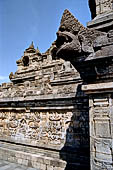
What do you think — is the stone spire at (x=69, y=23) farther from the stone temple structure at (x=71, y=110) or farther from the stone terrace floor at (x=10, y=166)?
the stone terrace floor at (x=10, y=166)

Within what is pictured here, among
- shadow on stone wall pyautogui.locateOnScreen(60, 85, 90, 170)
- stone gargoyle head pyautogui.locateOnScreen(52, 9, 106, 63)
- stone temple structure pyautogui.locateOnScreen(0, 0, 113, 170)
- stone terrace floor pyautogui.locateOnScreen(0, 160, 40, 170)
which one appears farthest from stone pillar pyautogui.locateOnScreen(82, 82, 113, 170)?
stone terrace floor pyautogui.locateOnScreen(0, 160, 40, 170)

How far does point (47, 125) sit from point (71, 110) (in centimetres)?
143

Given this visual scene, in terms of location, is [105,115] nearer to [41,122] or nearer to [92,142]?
[92,142]

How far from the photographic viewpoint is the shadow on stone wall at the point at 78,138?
4719mm

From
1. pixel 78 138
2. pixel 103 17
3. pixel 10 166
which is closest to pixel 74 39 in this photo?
pixel 103 17

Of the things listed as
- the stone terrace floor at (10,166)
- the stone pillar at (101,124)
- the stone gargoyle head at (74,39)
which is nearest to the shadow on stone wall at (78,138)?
the stone pillar at (101,124)

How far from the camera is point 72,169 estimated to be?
4648 mm

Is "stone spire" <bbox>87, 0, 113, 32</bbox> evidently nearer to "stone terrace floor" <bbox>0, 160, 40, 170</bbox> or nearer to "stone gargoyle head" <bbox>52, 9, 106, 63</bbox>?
"stone gargoyle head" <bbox>52, 9, 106, 63</bbox>

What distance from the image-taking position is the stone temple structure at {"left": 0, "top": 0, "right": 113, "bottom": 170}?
3111 millimetres

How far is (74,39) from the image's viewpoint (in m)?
3.18

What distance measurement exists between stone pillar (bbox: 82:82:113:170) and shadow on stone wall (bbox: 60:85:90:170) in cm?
168

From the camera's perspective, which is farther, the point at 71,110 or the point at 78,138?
the point at 71,110

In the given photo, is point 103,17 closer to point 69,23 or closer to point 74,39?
point 69,23

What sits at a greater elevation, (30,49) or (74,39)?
(30,49)
